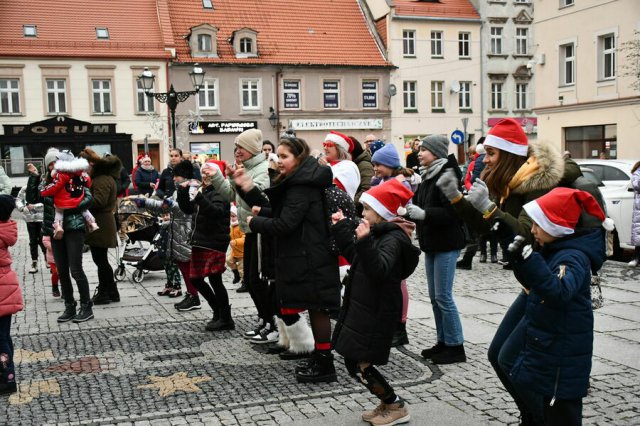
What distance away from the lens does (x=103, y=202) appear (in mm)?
9359

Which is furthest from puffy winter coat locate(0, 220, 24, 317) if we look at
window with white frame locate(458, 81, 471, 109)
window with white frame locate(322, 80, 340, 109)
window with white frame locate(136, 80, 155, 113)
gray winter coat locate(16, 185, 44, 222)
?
window with white frame locate(458, 81, 471, 109)

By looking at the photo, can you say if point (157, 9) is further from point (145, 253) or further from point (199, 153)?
point (145, 253)

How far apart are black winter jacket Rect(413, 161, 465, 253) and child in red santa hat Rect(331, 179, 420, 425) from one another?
4.18ft

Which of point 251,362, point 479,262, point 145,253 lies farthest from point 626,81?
point 251,362

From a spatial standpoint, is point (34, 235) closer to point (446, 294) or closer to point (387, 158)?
point (387, 158)

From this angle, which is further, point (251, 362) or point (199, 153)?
point (199, 153)

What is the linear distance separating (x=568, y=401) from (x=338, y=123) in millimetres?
38794

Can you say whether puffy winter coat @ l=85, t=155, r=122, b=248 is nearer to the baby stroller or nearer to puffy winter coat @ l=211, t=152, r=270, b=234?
the baby stroller

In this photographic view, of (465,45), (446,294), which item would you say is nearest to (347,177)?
(446,294)

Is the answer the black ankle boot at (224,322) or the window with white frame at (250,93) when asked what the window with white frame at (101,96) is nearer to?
the window with white frame at (250,93)

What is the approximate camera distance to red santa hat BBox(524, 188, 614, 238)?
3.68 metres

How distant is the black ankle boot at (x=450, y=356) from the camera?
6273mm

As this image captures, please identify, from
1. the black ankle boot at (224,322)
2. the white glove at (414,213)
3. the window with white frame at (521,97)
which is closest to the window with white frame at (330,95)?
the window with white frame at (521,97)

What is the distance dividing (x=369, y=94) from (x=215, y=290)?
35840mm
